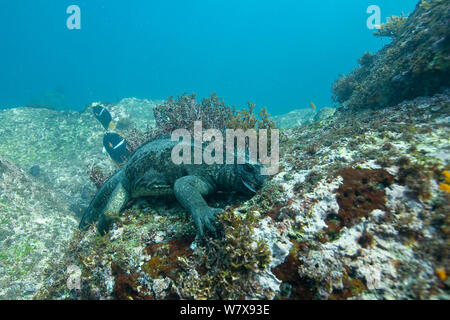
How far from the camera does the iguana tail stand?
13.7ft

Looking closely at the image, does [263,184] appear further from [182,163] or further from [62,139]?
[62,139]

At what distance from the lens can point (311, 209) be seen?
2971mm

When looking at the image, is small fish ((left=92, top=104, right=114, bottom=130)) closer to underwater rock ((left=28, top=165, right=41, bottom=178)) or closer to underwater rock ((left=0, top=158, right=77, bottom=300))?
underwater rock ((left=0, top=158, right=77, bottom=300))

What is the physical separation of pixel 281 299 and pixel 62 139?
54.7 ft

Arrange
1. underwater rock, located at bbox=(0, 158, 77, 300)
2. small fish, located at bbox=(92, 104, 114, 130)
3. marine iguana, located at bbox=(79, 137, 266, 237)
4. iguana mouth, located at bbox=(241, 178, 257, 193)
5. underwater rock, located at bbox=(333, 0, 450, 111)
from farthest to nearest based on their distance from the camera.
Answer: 1. small fish, located at bbox=(92, 104, 114, 130)
2. underwater rock, located at bbox=(0, 158, 77, 300)
3. underwater rock, located at bbox=(333, 0, 450, 111)
4. iguana mouth, located at bbox=(241, 178, 257, 193)
5. marine iguana, located at bbox=(79, 137, 266, 237)

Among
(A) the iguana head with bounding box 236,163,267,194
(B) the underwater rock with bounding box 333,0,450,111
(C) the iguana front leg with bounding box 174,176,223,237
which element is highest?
(B) the underwater rock with bounding box 333,0,450,111

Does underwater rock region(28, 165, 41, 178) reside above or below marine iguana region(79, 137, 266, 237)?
above

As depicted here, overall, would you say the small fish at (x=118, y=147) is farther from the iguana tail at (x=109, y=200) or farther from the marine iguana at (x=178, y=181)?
the marine iguana at (x=178, y=181)

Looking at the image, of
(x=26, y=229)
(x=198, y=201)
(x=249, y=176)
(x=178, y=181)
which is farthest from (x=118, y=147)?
(x=249, y=176)

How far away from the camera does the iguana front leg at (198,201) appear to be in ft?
9.61

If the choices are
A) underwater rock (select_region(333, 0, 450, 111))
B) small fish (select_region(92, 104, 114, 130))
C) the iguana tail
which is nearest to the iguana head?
the iguana tail
